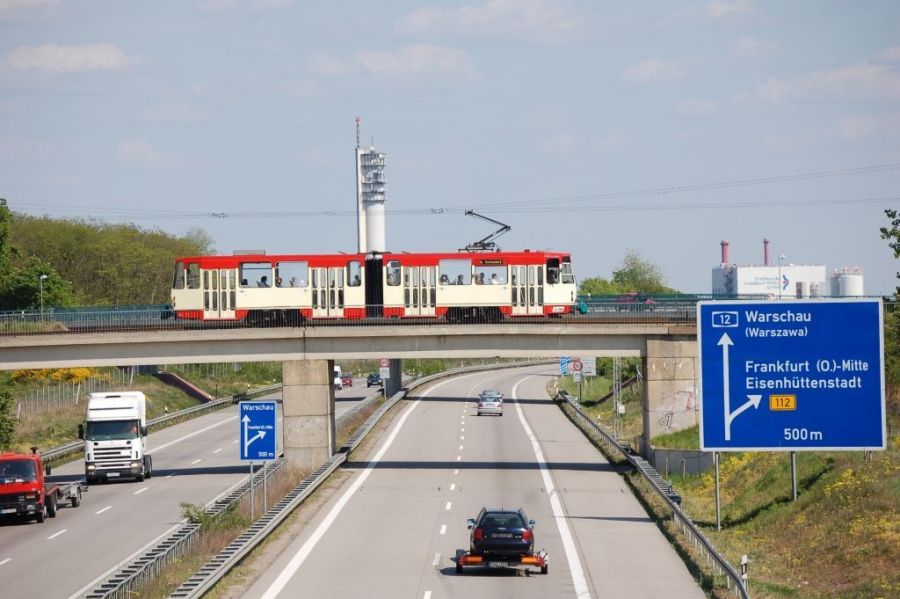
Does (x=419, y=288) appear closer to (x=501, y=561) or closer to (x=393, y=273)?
(x=393, y=273)

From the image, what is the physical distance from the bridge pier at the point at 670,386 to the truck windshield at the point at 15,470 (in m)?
23.8

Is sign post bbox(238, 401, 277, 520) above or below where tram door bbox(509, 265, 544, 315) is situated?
below

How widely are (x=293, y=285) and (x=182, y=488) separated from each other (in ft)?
47.3

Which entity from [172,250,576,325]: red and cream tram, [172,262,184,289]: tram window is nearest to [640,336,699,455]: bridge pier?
[172,250,576,325]: red and cream tram

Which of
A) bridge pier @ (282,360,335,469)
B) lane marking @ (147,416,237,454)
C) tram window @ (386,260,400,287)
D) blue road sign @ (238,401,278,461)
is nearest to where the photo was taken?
blue road sign @ (238,401,278,461)

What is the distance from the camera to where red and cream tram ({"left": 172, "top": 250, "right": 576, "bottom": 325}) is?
60.2 m

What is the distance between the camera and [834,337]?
1211 inches

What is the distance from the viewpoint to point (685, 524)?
3300 cm

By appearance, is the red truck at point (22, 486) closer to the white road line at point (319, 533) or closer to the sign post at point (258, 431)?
the white road line at point (319, 533)

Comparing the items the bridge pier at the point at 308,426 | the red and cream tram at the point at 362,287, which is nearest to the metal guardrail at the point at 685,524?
the red and cream tram at the point at 362,287

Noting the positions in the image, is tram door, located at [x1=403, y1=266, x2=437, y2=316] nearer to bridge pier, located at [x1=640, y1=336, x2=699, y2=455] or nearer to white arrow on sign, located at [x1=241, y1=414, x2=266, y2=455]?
bridge pier, located at [x1=640, y1=336, x2=699, y2=455]

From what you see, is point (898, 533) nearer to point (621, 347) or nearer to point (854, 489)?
point (854, 489)

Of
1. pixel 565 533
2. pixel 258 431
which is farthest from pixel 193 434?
pixel 565 533

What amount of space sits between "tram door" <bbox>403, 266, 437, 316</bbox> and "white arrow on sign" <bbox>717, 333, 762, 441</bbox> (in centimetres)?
2973
